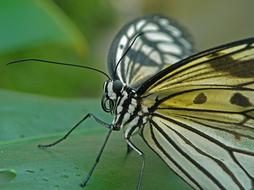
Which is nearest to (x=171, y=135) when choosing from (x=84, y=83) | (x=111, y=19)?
(x=84, y=83)

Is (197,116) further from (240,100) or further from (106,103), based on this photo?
(106,103)

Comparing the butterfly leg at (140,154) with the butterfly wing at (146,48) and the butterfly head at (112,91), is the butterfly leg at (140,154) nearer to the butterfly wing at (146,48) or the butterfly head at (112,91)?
the butterfly head at (112,91)

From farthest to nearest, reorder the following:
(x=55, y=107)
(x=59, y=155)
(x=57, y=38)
A: (x=57, y=38), (x=55, y=107), (x=59, y=155)

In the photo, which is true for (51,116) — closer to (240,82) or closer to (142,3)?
(240,82)

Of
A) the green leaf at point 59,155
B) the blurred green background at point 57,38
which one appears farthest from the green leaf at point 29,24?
the green leaf at point 59,155

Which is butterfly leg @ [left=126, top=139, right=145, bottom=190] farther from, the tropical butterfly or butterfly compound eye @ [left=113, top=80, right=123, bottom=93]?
butterfly compound eye @ [left=113, top=80, right=123, bottom=93]

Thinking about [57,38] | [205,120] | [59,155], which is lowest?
[59,155]

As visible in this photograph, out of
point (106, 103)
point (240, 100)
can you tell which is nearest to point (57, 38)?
point (106, 103)
